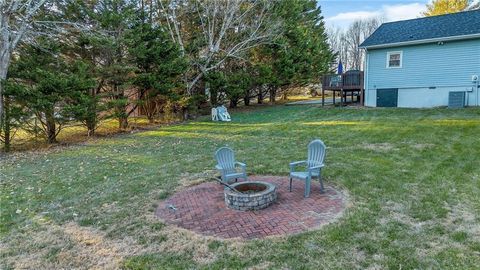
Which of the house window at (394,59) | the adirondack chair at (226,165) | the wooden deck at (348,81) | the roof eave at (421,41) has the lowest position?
the adirondack chair at (226,165)

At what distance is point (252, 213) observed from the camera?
4.88 meters

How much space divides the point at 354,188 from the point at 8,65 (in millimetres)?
11740

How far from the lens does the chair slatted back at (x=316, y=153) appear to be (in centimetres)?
584

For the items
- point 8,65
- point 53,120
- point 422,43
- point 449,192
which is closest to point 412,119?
point 422,43

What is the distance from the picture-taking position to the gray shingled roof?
600 inches

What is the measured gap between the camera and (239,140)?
1101 cm

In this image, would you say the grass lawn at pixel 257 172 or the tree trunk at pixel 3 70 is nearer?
the grass lawn at pixel 257 172

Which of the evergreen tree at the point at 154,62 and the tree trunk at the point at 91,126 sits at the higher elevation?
the evergreen tree at the point at 154,62

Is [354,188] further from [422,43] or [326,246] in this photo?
[422,43]

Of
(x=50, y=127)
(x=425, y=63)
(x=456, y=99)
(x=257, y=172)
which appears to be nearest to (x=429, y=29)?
(x=425, y=63)

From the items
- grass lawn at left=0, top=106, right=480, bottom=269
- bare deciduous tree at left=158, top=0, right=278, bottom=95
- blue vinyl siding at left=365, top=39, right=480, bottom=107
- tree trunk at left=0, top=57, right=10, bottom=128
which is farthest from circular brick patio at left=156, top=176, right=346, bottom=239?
blue vinyl siding at left=365, top=39, right=480, bottom=107

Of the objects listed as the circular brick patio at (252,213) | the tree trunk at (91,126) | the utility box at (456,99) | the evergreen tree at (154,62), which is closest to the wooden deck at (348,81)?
the utility box at (456,99)

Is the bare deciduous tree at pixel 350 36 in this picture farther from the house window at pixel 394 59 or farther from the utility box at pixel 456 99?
the utility box at pixel 456 99

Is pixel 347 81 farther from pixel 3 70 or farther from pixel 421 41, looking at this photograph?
pixel 3 70
